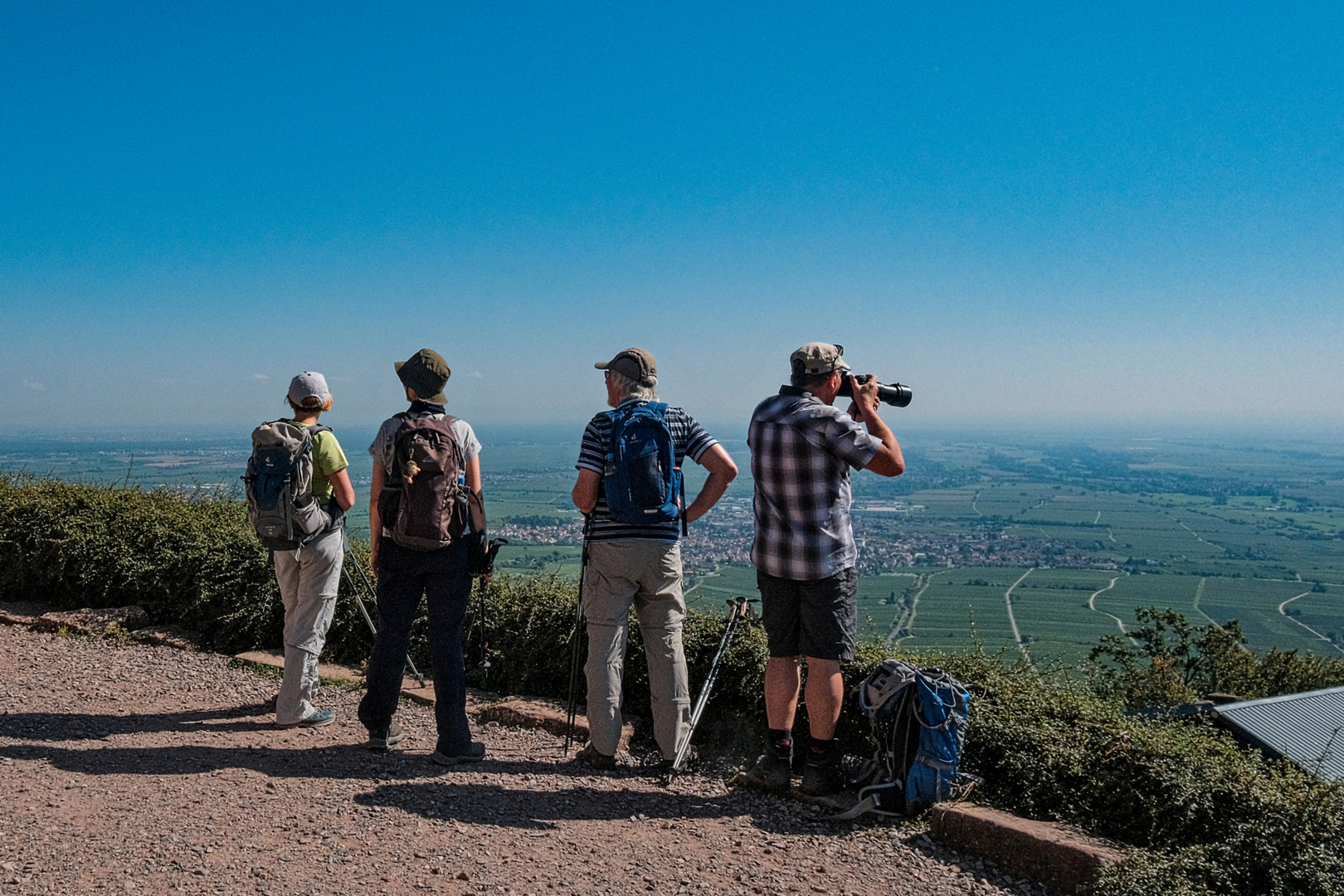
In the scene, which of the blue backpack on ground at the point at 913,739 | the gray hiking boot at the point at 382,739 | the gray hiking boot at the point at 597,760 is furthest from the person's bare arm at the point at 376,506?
the blue backpack on ground at the point at 913,739

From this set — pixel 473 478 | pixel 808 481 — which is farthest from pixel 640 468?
pixel 473 478

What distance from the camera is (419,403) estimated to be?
153 inches

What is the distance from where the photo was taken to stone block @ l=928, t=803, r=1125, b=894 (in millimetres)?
2914

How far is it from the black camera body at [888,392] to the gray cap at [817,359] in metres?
0.08

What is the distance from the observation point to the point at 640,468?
139 inches

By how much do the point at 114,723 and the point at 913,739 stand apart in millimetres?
4313

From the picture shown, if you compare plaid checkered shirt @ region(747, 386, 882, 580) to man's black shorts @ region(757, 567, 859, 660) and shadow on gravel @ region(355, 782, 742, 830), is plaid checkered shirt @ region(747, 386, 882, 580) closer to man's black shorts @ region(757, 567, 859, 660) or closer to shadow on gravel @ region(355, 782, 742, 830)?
man's black shorts @ region(757, 567, 859, 660)

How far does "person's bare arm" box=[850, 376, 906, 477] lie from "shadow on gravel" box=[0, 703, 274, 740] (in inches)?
143

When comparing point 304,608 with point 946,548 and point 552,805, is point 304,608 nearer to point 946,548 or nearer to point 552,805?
Answer: point 552,805

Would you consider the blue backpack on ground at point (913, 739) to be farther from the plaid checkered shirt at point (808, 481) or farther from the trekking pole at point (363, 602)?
the trekking pole at point (363, 602)

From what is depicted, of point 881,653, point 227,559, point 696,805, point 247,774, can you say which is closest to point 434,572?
point 247,774

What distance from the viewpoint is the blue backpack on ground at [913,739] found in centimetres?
345

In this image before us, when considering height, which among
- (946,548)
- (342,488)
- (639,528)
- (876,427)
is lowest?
(946,548)

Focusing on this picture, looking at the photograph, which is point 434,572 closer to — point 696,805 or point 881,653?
point 696,805
